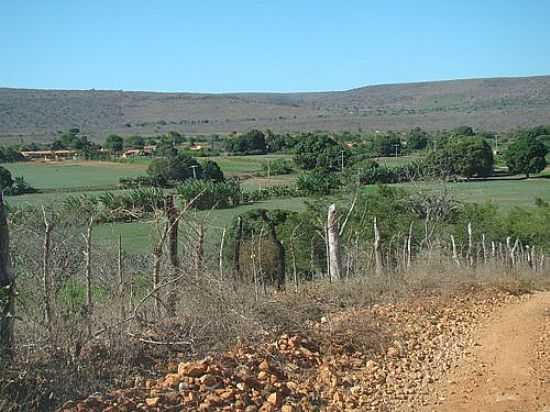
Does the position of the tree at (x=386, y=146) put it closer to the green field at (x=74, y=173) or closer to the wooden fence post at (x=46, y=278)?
the green field at (x=74, y=173)

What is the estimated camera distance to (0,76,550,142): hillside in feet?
345

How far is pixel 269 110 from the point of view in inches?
5817

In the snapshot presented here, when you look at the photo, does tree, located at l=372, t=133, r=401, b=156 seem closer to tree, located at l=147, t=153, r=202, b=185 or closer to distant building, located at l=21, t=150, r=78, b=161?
distant building, located at l=21, t=150, r=78, b=161

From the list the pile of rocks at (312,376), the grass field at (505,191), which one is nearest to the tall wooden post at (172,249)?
the pile of rocks at (312,376)

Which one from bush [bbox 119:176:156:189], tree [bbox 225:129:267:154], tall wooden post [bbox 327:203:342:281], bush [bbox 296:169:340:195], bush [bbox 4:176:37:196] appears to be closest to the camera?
tall wooden post [bbox 327:203:342:281]

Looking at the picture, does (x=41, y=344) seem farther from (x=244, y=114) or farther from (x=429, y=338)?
(x=244, y=114)

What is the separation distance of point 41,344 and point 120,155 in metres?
66.4

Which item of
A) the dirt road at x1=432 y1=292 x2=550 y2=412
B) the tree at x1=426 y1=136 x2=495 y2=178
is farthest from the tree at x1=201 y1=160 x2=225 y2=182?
the dirt road at x1=432 y1=292 x2=550 y2=412

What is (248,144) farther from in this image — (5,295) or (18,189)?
(5,295)

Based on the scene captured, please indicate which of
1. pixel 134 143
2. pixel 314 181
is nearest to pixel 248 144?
pixel 134 143

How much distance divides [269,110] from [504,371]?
461 feet

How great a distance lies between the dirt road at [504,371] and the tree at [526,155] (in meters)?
64.0

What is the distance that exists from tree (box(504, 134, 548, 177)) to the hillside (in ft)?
139

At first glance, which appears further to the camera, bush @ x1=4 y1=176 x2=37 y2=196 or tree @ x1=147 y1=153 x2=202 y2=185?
tree @ x1=147 y1=153 x2=202 y2=185
